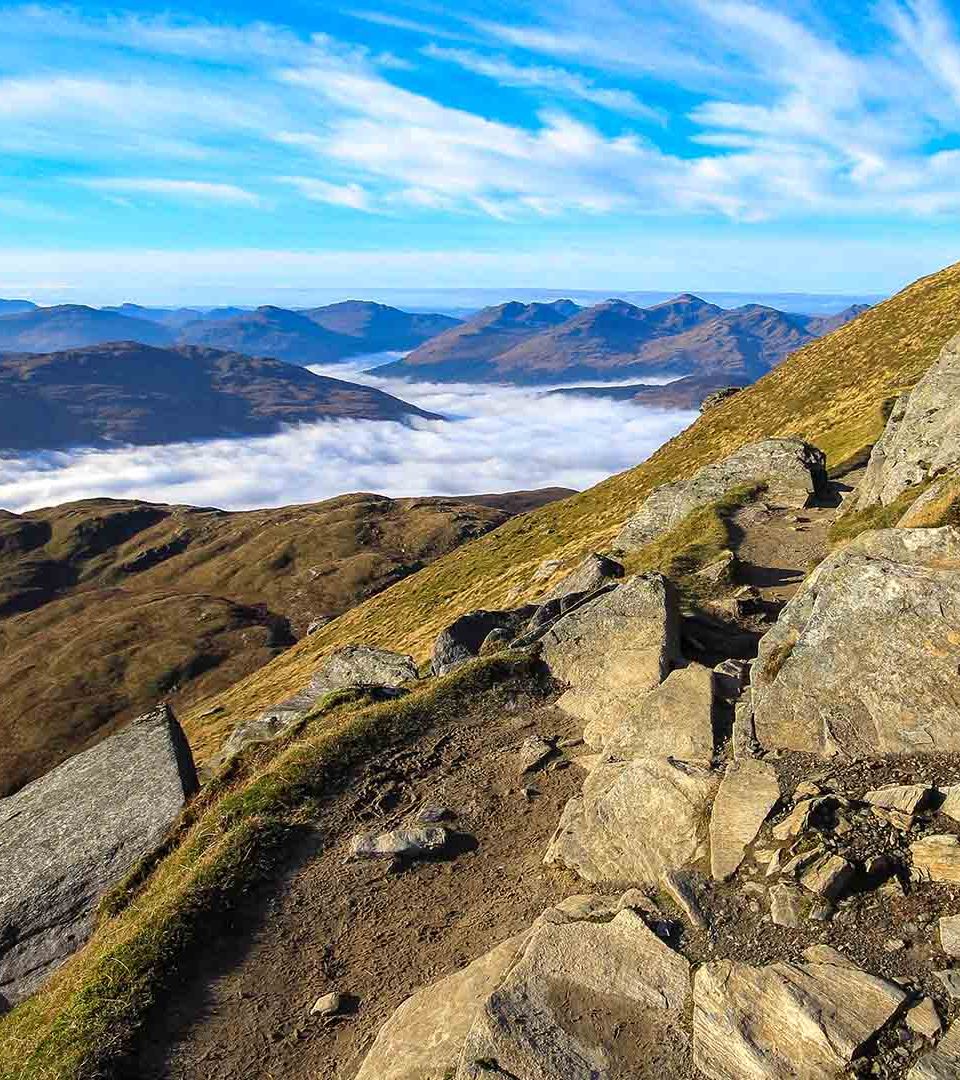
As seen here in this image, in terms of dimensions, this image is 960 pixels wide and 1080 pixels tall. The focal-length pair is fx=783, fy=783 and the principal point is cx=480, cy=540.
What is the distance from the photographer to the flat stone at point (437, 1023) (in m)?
12.6

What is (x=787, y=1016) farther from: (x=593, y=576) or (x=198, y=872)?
(x=593, y=576)

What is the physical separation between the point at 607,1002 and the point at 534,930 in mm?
2101

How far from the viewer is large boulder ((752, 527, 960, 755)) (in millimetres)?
16375

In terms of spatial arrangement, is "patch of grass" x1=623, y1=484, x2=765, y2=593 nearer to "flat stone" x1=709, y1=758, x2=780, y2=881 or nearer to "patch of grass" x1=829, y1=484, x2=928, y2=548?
"patch of grass" x1=829, y1=484, x2=928, y2=548

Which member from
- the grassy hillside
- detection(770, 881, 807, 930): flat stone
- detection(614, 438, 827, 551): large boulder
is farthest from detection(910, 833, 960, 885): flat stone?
the grassy hillside

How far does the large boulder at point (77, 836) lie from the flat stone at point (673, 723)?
13.1 metres

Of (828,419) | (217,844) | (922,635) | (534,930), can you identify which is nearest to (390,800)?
(217,844)

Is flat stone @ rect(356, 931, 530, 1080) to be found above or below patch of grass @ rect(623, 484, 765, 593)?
below

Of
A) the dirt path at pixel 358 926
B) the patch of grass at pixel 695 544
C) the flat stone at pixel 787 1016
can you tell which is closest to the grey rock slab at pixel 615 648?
the dirt path at pixel 358 926

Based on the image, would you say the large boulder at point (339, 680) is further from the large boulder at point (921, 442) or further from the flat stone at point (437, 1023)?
the large boulder at point (921, 442)

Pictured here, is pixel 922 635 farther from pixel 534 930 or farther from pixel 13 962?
pixel 13 962

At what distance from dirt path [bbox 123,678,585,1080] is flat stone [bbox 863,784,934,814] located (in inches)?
250

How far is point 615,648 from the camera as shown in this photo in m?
24.8

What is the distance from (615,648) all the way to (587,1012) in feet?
43.4
